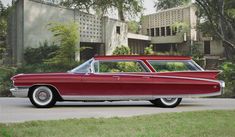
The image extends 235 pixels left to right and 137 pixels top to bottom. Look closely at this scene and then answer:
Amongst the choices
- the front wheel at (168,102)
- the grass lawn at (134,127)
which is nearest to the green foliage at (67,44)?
the front wheel at (168,102)

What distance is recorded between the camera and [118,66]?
1258cm

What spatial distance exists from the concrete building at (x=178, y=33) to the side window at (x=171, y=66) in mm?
35132

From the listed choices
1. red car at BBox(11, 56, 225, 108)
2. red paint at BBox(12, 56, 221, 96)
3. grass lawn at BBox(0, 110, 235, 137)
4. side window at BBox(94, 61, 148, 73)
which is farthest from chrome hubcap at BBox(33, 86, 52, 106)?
grass lawn at BBox(0, 110, 235, 137)

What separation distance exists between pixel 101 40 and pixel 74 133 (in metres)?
28.4

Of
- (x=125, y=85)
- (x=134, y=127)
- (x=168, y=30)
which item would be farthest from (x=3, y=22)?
(x=134, y=127)

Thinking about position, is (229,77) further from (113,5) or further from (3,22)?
(3,22)

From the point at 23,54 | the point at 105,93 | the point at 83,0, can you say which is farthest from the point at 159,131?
the point at 83,0

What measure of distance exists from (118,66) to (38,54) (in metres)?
16.0

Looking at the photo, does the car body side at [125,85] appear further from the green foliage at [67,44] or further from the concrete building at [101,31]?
the concrete building at [101,31]

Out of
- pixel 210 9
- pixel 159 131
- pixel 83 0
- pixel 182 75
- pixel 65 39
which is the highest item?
pixel 83 0

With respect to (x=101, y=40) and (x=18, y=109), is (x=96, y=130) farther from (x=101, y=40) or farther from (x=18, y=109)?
(x=101, y=40)

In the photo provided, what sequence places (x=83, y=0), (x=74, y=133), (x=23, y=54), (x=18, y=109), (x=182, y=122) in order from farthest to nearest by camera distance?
(x=83, y=0) → (x=23, y=54) → (x=18, y=109) → (x=182, y=122) → (x=74, y=133)

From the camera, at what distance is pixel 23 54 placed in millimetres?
27906

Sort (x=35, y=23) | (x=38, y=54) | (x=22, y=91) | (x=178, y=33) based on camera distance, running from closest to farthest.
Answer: (x=22, y=91) → (x=38, y=54) → (x=35, y=23) → (x=178, y=33)
